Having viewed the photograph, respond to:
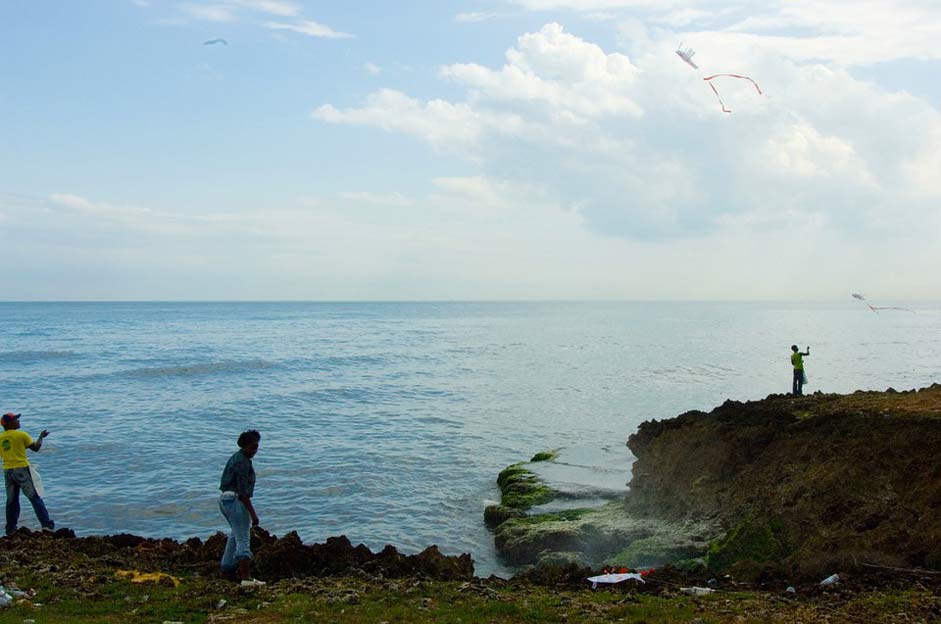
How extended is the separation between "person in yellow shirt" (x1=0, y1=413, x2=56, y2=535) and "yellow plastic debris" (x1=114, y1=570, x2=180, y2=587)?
14.3ft

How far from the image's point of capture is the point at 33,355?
2586 inches

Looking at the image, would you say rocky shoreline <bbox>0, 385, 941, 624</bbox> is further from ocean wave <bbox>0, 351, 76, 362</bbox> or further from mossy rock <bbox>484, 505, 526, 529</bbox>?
ocean wave <bbox>0, 351, 76, 362</bbox>

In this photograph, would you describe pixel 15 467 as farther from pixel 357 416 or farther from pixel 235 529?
pixel 357 416

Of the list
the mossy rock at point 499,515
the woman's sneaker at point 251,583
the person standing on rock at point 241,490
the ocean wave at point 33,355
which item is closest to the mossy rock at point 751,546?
the mossy rock at point 499,515

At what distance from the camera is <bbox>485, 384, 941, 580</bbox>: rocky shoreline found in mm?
10914

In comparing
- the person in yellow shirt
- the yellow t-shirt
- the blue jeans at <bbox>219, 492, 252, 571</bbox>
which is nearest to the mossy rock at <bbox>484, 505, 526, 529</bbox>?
the blue jeans at <bbox>219, 492, 252, 571</bbox>

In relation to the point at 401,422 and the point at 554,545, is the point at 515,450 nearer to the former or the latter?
the point at 401,422

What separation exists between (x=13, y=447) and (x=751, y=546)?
13.4 m

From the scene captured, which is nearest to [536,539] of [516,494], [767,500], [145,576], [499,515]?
[499,515]

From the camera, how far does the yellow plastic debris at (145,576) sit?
34.5 ft

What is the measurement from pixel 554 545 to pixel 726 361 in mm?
48848

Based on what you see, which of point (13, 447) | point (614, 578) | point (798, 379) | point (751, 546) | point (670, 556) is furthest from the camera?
point (798, 379)

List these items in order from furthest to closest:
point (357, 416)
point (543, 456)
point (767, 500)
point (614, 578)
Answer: point (357, 416), point (543, 456), point (767, 500), point (614, 578)

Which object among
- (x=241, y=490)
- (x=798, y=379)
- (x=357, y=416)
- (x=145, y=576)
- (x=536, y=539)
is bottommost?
(x=357, y=416)
